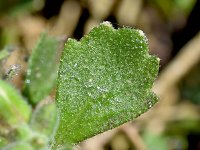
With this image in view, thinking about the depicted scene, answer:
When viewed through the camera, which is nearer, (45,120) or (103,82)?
(45,120)

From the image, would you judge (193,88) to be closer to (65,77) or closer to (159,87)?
(159,87)

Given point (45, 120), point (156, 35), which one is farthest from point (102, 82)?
point (156, 35)

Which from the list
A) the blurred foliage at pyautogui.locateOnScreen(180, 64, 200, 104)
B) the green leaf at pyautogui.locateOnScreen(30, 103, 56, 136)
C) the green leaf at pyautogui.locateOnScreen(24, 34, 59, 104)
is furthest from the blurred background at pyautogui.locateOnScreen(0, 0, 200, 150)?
the green leaf at pyautogui.locateOnScreen(30, 103, 56, 136)

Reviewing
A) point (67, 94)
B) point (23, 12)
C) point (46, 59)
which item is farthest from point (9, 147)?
point (23, 12)

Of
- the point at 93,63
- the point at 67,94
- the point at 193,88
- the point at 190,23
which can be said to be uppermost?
the point at 93,63

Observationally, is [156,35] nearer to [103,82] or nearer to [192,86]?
[192,86]
